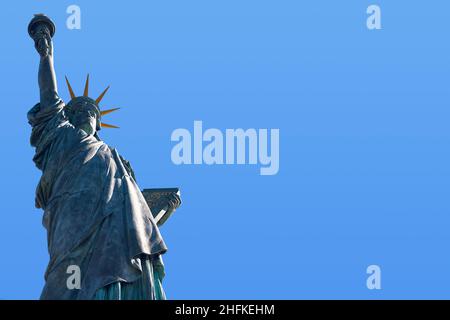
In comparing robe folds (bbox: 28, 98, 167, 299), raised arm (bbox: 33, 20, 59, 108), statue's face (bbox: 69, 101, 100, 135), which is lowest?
robe folds (bbox: 28, 98, 167, 299)

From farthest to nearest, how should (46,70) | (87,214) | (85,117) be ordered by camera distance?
(46,70)
(85,117)
(87,214)

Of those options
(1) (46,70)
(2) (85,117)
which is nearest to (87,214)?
(2) (85,117)

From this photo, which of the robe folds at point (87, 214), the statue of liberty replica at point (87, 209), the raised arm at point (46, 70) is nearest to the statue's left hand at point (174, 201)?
the statue of liberty replica at point (87, 209)

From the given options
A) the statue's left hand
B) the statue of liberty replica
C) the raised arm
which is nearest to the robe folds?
the statue of liberty replica

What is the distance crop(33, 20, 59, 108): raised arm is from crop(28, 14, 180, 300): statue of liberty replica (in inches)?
0.7

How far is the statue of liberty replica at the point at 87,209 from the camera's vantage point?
93.0ft

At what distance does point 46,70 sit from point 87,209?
140 inches

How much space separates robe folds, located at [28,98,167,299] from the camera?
2838 centimetres

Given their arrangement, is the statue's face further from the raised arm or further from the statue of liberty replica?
the raised arm

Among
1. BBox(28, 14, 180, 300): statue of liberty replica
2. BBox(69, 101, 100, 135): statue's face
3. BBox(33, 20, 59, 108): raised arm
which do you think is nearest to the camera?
BBox(28, 14, 180, 300): statue of liberty replica

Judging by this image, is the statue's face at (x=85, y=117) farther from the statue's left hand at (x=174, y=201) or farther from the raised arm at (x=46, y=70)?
the statue's left hand at (x=174, y=201)

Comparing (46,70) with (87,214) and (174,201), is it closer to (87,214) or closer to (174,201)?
(174,201)

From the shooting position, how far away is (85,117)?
31.4m

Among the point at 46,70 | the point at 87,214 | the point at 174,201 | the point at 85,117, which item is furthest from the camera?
the point at 174,201
